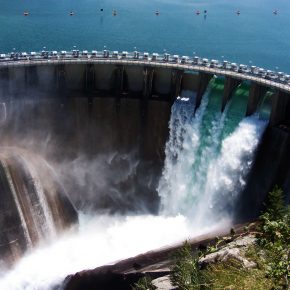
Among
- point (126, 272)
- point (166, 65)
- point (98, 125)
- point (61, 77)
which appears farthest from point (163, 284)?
point (61, 77)

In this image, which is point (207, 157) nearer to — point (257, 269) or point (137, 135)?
point (137, 135)

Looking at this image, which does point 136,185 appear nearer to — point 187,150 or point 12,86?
point 187,150

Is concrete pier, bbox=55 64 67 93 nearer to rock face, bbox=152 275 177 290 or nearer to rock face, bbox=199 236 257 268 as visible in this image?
rock face, bbox=152 275 177 290

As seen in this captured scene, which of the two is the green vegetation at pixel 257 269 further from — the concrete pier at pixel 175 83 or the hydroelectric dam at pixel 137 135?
the concrete pier at pixel 175 83

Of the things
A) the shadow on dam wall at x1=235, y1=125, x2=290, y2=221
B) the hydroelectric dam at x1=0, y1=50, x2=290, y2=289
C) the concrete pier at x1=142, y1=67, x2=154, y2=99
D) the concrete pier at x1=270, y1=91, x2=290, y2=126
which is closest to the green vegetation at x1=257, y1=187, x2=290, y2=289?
the shadow on dam wall at x1=235, y1=125, x2=290, y2=221

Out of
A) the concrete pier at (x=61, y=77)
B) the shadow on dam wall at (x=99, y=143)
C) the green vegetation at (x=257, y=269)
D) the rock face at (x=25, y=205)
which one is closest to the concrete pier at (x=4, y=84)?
the shadow on dam wall at (x=99, y=143)

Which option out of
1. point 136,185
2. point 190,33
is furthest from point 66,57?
point 190,33

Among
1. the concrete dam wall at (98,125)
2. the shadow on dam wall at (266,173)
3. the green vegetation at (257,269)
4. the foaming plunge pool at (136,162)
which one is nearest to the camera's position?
the green vegetation at (257,269)
